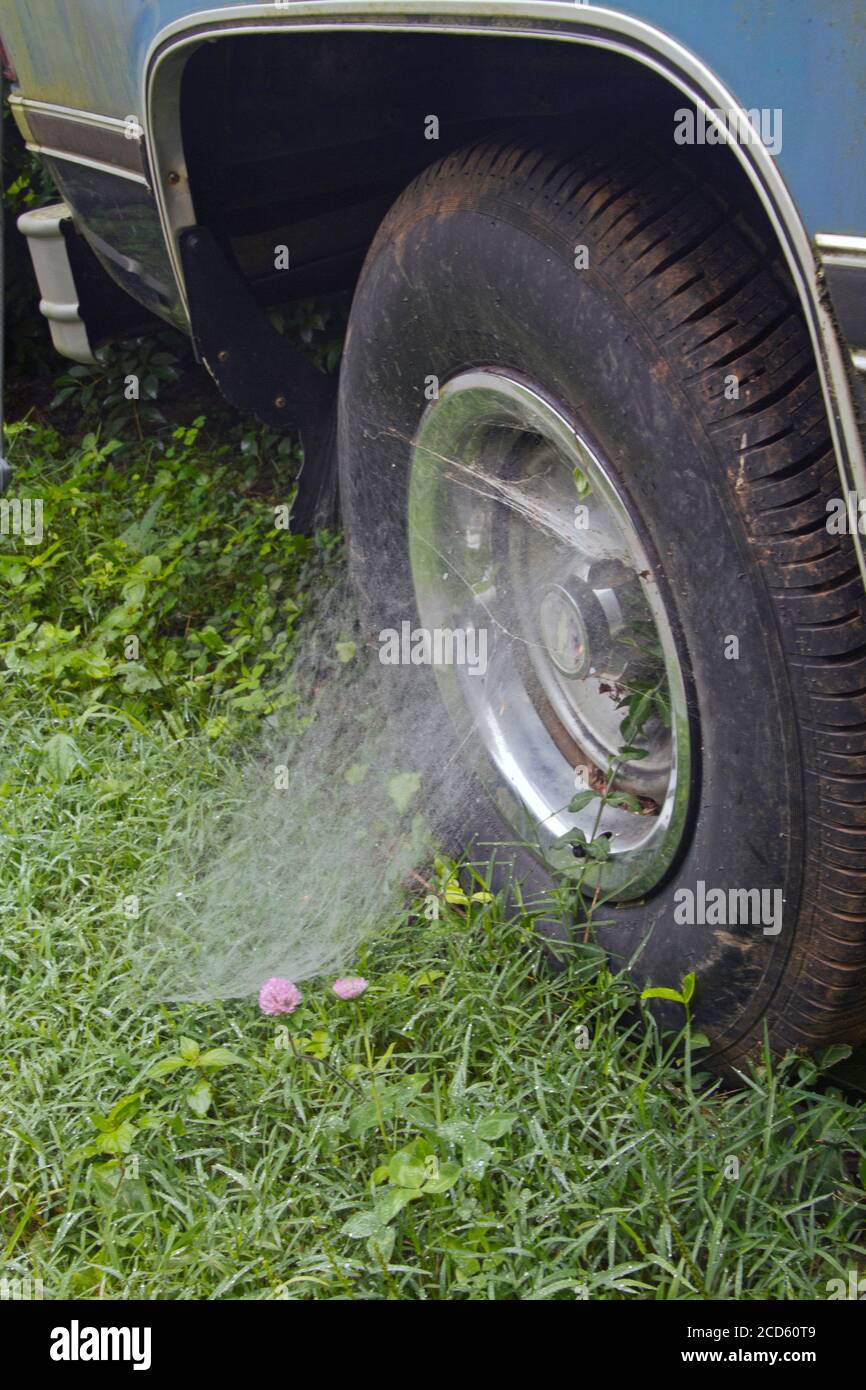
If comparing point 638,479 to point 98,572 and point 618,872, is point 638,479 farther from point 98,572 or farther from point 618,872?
point 98,572

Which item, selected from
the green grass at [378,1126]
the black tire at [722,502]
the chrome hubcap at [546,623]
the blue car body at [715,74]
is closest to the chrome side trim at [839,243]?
Result: the blue car body at [715,74]

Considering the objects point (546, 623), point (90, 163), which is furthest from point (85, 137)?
point (546, 623)

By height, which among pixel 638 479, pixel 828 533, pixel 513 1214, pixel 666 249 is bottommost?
pixel 513 1214

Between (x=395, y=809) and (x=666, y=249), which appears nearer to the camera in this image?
(x=666, y=249)

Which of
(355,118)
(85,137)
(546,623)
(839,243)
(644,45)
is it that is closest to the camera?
(839,243)

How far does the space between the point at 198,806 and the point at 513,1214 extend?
4.14 ft

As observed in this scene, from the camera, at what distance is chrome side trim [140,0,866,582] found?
1240 millimetres

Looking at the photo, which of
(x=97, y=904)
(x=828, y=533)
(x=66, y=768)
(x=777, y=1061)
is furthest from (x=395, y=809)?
(x=828, y=533)

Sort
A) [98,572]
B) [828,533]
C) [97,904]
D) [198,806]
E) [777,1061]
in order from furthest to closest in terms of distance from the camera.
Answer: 1. [98,572]
2. [198,806]
3. [97,904]
4. [777,1061]
5. [828,533]

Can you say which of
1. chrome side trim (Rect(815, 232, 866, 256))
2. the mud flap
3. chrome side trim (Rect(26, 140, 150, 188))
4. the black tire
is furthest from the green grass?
chrome side trim (Rect(26, 140, 150, 188))

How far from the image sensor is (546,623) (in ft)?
7.53

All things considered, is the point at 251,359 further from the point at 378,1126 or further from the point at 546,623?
the point at 378,1126

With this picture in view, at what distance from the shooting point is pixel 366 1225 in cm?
161

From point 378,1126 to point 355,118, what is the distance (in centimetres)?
171
